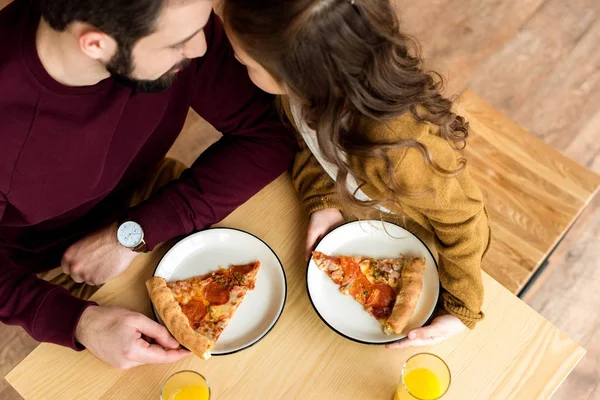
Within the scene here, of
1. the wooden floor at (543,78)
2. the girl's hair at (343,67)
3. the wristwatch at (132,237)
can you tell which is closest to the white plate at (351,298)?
the girl's hair at (343,67)

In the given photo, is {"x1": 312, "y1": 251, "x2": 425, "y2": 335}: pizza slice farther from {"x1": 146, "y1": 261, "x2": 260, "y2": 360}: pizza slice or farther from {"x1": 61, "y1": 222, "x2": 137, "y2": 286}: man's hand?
{"x1": 61, "y1": 222, "x2": 137, "y2": 286}: man's hand

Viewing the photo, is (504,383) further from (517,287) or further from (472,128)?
(472,128)

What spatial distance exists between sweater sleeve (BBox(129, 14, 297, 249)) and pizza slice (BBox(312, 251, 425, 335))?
0.82 feet

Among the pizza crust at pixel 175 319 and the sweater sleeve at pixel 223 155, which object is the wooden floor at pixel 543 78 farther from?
the pizza crust at pixel 175 319

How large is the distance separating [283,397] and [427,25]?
2.02 meters

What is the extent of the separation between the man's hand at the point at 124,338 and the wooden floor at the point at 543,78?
1.29 m

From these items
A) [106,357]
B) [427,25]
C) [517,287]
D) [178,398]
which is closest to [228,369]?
[178,398]

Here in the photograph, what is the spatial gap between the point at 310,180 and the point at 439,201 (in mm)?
307

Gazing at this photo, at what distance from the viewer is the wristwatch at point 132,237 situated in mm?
1301

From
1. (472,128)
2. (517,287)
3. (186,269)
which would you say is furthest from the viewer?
(472,128)

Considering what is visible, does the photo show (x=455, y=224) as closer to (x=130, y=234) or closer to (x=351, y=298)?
(x=351, y=298)

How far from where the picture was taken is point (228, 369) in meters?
1.18

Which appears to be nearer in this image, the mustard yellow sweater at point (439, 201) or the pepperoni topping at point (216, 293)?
the mustard yellow sweater at point (439, 201)

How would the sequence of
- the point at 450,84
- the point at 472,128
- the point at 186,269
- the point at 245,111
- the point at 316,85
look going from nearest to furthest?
1. the point at 316,85
2. the point at 186,269
3. the point at 245,111
4. the point at 472,128
5. the point at 450,84
